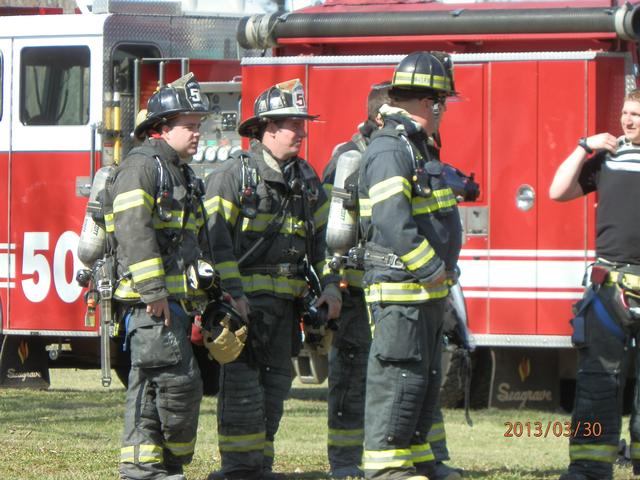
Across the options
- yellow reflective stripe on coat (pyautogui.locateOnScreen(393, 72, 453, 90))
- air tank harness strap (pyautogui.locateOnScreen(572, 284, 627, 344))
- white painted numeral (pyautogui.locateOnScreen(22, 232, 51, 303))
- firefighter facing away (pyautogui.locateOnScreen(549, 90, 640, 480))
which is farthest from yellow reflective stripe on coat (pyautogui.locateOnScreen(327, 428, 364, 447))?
white painted numeral (pyautogui.locateOnScreen(22, 232, 51, 303))

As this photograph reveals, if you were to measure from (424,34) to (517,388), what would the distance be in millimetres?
2759

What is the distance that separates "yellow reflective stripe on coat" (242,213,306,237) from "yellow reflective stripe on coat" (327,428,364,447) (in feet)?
3.55

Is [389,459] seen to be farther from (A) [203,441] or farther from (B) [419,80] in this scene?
(A) [203,441]

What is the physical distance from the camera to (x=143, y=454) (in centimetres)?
652

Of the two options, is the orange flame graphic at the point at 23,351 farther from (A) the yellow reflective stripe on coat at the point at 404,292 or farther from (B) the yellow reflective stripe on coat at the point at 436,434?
(A) the yellow reflective stripe on coat at the point at 404,292

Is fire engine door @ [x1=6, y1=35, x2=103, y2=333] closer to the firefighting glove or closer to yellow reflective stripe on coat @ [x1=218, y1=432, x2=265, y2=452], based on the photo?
yellow reflective stripe on coat @ [x1=218, y1=432, x2=265, y2=452]

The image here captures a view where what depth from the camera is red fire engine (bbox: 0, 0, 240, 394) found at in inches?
455

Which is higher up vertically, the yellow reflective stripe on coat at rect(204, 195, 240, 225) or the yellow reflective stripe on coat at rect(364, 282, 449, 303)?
the yellow reflective stripe on coat at rect(204, 195, 240, 225)

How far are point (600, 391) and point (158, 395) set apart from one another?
205cm

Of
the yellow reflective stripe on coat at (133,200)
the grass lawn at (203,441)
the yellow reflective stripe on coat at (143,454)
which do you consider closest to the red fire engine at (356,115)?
the grass lawn at (203,441)

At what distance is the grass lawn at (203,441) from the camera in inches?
298

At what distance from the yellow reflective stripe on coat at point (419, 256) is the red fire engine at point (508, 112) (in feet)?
13.4

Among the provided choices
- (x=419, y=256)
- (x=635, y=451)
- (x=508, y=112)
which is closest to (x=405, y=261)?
(x=419, y=256)

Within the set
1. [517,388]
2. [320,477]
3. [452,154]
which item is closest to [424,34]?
[452,154]
